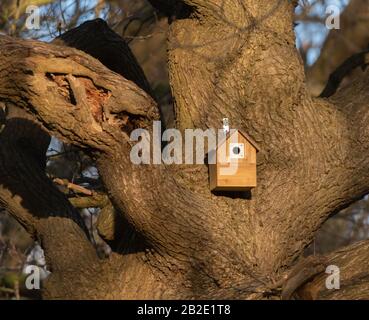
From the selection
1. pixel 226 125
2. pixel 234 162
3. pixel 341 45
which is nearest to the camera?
pixel 234 162

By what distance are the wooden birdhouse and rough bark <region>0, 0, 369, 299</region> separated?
0.55ft

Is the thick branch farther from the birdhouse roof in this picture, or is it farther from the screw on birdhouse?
the screw on birdhouse

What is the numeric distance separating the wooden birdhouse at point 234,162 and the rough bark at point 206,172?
17 centimetres

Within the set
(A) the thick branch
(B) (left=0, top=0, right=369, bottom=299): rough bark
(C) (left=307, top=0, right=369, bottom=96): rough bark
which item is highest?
(C) (left=307, top=0, right=369, bottom=96): rough bark

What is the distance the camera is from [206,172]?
16.9ft

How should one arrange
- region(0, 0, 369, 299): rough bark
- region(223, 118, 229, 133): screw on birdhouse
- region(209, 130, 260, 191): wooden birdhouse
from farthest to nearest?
region(223, 118, 229, 133): screw on birdhouse
region(209, 130, 260, 191): wooden birdhouse
region(0, 0, 369, 299): rough bark

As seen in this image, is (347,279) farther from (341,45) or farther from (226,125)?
(341,45)

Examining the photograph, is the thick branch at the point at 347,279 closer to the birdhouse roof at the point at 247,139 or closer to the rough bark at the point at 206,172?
the rough bark at the point at 206,172

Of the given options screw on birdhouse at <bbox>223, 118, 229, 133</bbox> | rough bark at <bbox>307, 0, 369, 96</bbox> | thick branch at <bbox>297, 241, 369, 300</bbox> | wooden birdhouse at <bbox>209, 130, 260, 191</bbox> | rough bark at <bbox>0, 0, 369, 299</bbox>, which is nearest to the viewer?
thick branch at <bbox>297, 241, 369, 300</bbox>

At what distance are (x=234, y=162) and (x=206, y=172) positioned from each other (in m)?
0.27

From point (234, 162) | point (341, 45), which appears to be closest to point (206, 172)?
point (234, 162)

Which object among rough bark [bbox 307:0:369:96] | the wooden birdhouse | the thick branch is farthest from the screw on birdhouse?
rough bark [bbox 307:0:369:96]

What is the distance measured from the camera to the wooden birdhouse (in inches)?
194

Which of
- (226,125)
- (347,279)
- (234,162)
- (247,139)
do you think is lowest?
(347,279)
